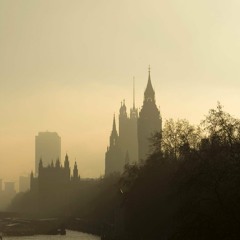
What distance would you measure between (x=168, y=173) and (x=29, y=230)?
3059 inches

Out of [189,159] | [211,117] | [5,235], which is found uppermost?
[211,117]

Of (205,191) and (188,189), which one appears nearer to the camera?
(188,189)

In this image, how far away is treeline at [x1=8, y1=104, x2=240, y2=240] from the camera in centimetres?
4747

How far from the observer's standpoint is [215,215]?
157 ft

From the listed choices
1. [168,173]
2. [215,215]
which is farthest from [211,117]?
[168,173]

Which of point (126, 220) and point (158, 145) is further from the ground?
point (158, 145)

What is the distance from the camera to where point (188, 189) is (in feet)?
163

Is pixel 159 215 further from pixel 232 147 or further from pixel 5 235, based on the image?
pixel 5 235

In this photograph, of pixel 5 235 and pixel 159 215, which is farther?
pixel 5 235

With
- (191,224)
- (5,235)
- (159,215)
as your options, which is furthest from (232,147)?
(5,235)

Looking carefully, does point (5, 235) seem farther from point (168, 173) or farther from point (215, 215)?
point (215, 215)

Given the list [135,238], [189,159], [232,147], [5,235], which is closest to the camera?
[232,147]

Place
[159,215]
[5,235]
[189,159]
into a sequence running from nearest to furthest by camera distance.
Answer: [189,159] → [159,215] → [5,235]

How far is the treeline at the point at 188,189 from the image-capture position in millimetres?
47469
